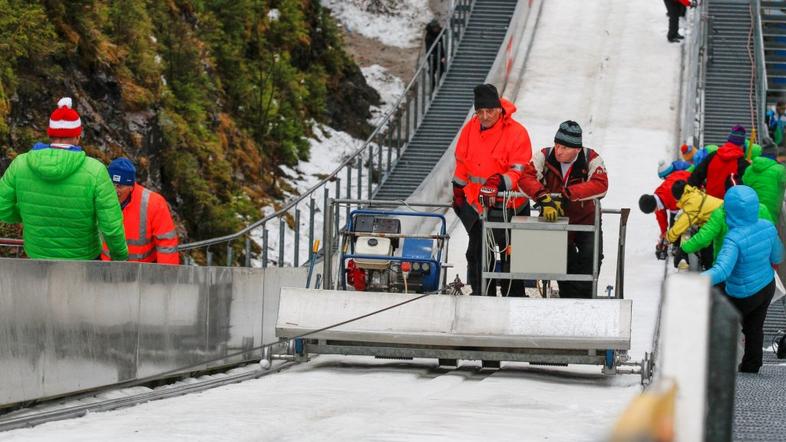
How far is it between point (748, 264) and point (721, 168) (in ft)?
18.6

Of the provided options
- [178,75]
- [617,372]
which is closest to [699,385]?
[617,372]

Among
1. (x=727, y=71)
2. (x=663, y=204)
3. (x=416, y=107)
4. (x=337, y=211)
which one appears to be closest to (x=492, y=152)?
(x=337, y=211)

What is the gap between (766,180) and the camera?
606 inches

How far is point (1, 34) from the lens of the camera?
1669 cm

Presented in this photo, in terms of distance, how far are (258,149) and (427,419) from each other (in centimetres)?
1894

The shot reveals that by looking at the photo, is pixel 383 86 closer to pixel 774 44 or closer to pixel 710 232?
pixel 774 44

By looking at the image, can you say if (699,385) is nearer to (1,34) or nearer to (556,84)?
(1,34)

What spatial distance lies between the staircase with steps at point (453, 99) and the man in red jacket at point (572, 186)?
460 inches

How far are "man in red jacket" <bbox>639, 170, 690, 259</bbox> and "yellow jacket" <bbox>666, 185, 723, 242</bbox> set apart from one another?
3.60 meters

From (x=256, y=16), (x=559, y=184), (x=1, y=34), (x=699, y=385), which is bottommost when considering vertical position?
(x=699, y=385)

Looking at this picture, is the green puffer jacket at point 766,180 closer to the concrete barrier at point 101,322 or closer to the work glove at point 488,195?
the work glove at point 488,195

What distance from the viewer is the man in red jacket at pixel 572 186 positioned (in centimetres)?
1127

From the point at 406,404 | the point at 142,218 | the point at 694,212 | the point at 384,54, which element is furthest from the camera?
the point at 384,54

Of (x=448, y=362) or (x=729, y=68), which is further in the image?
(x=729, y=68)
